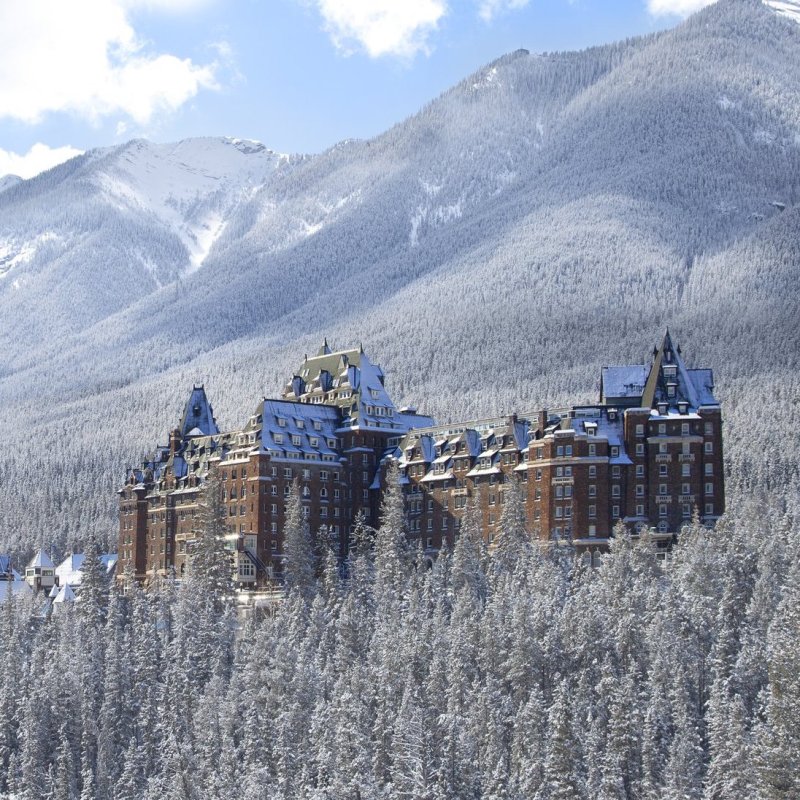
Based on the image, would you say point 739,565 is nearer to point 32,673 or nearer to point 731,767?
point 731,767

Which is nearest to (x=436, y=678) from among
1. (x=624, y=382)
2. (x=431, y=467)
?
(x=624, y=382)

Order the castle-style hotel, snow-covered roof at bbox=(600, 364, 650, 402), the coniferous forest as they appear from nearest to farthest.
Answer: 1. the coniferous forest
2. the castle-style hotel
3. snow-covered roof at bbox=(600, 364, 650, 402)

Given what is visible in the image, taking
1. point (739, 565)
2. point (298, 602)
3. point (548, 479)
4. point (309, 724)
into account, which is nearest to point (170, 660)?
point (298, 602)

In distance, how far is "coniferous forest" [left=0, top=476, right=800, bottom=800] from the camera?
372 feet

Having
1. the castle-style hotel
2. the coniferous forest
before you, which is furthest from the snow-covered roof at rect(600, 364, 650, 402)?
the coniferous forest

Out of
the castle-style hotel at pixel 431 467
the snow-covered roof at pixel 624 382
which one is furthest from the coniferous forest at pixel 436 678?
the snow-covered roof at pixel 624 382

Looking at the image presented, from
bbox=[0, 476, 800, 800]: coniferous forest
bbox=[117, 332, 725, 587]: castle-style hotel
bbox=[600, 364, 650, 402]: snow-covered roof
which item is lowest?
bbox=[0, 476, 800, 800]: coniferous forest

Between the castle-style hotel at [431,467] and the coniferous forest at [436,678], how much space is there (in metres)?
6.62

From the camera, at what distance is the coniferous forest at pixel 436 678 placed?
113m

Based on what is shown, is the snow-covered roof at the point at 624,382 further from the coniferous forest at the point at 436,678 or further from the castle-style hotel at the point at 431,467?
the coniferous forest at the point at 436,678

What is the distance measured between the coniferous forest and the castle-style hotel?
662 cm

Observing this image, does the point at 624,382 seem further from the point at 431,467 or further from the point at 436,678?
the point at 436,678

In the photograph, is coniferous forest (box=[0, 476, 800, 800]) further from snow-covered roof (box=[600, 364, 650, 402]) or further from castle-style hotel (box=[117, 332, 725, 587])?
snow-covered roof (box=[600, 364, 650, 402])

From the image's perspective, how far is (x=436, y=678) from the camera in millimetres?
129125
